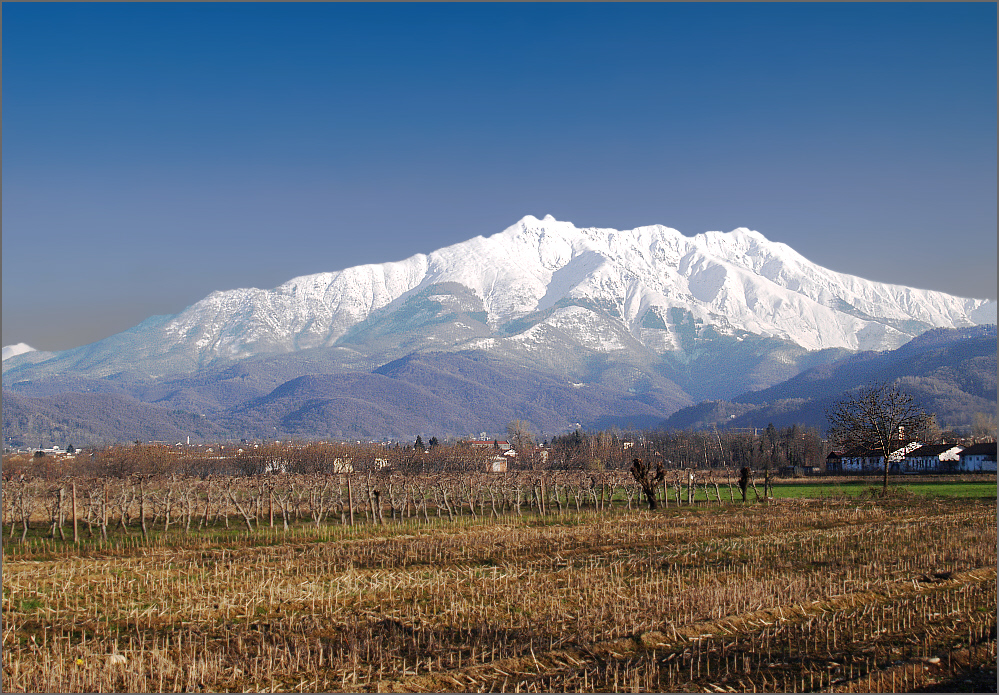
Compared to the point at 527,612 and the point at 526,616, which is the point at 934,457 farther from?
the point at 526,616

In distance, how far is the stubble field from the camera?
13.4m

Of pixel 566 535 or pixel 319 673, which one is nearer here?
pixel 319 673

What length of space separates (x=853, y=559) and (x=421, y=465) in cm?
Answer: 9646

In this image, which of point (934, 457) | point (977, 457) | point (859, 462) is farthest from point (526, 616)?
point (859, 462)

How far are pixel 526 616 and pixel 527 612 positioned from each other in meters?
0.38

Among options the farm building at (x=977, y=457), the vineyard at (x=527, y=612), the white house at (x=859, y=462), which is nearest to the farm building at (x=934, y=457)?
the farm building at (x=977, y=457)

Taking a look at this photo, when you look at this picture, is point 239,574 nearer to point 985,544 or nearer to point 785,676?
point 785,676

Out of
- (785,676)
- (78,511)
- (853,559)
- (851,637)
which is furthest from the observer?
(78,511)

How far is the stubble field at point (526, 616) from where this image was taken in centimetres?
1337

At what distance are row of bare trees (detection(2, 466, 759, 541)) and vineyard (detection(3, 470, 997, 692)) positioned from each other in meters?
14.1

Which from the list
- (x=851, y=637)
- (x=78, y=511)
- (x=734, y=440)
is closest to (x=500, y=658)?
(x=851, y=637)

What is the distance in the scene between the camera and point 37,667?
14.1 meters

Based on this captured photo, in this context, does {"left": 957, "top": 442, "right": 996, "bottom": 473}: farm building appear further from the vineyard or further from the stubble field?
the stubble field

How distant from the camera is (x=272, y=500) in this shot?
59625 millimetres
